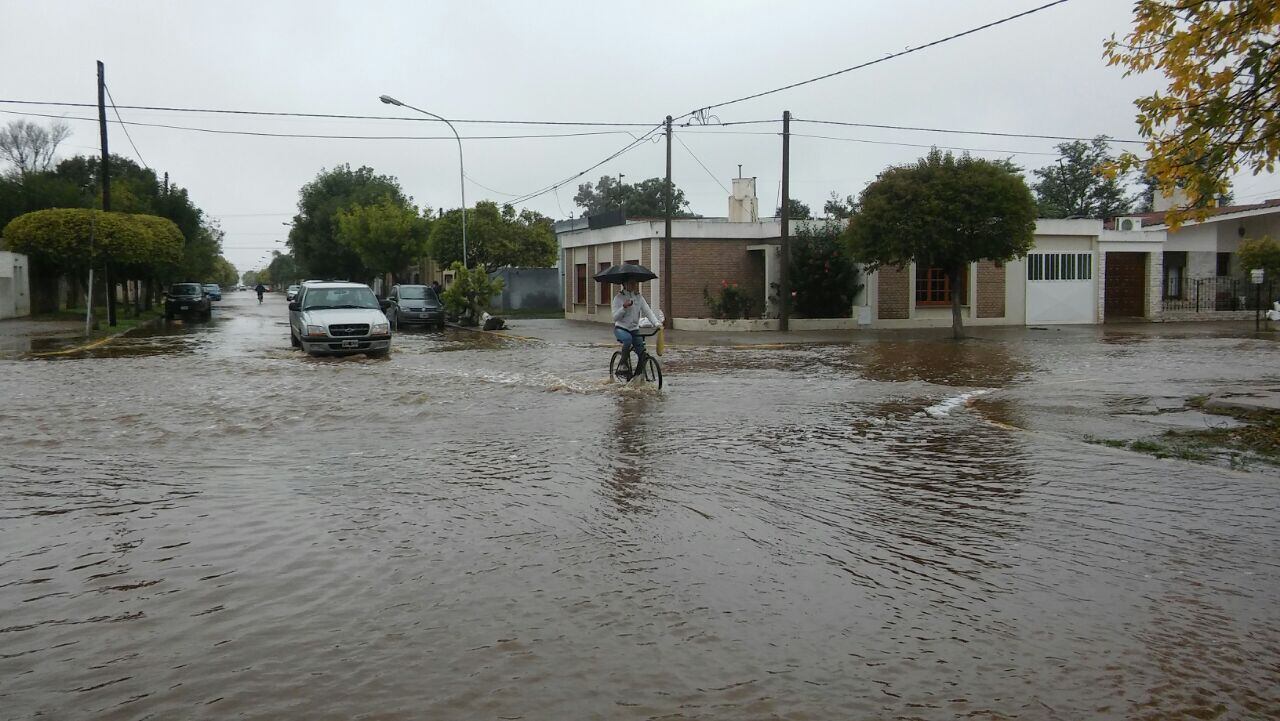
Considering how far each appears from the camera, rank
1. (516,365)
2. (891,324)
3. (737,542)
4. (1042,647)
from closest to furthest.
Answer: (1042,647)
(737,542)
(516,365)
(891,324)

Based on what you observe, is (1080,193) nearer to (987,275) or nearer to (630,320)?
(987,275)

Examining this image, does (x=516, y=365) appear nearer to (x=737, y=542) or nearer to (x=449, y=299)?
(x=737, y=542)

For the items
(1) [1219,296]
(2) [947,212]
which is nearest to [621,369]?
(2) [947,212]

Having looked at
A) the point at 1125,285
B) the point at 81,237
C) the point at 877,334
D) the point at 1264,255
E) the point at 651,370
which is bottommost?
the point at 651,370

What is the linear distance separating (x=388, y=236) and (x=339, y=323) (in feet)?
132

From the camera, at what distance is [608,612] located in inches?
187

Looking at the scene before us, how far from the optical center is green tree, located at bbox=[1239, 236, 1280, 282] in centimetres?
3503

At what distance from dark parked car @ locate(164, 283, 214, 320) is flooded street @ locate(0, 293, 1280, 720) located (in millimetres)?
30906

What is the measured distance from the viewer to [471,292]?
Result: 114 ft

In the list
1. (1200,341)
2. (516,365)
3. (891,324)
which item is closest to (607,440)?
(516,365)

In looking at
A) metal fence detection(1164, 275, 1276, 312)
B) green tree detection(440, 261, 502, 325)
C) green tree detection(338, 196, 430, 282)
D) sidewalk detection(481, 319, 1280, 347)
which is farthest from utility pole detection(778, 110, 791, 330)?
green tree detection(338, 196, 430, 282)

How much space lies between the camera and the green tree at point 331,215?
73.8 metres

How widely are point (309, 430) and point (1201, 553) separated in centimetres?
829

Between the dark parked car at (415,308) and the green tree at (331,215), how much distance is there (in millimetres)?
38649
